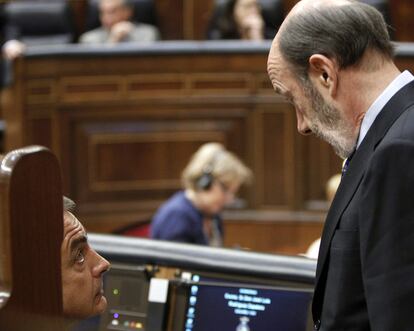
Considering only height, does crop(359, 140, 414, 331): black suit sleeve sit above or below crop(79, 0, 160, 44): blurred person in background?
above

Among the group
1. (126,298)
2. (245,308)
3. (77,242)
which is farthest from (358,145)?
(126,298)

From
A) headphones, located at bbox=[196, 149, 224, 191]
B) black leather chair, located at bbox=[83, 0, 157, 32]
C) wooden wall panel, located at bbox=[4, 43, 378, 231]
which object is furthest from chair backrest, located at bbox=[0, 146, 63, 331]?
black leather chair, located at bbox=[83, 0, 157, 32]

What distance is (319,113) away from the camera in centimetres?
192

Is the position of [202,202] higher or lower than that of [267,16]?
lower

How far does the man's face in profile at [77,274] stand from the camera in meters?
1.62

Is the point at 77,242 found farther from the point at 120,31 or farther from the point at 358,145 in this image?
the point at 120,31

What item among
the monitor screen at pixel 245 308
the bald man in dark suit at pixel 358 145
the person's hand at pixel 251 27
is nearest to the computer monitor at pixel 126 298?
the monitor screen at pixel 245 308

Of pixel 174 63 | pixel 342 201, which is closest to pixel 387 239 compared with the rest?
pixel 342 201

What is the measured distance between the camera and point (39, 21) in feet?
26.2

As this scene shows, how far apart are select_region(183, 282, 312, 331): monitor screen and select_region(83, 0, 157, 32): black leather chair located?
5579 mm

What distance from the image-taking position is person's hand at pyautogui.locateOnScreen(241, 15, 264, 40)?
7.20 meters

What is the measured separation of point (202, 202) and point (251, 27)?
98.7 inches

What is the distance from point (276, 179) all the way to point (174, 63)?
3.29ft

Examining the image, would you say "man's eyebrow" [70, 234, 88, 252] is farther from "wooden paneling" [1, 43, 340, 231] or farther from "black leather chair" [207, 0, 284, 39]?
"black leather chair" [207, 0, 284, 39]
